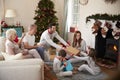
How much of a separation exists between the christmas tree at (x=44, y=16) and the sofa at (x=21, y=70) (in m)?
4.01

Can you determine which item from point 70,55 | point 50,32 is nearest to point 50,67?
point 70,55

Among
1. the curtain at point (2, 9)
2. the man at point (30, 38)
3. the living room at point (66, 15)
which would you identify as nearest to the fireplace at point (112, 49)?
the living room at point (66, 15)

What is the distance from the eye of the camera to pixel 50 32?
452 cm

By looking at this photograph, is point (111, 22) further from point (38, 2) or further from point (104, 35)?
point (38, 2)

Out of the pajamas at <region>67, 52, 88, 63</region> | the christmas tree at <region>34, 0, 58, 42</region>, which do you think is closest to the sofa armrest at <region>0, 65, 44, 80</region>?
the pajamas at <region>67, 52, 88, 63</region>

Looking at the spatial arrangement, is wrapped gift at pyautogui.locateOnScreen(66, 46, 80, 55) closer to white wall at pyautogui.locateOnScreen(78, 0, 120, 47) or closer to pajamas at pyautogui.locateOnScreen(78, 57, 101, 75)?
pajamas at pyautogui.locateOnScreen(78, 57, 101, 75)

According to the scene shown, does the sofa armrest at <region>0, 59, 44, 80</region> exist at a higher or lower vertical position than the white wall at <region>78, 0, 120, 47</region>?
lower

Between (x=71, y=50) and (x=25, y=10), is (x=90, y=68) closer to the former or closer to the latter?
(x=71, y=50)

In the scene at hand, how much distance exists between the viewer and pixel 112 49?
488 centimetres

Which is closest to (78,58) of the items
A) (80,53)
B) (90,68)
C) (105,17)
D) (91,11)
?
(80,53)

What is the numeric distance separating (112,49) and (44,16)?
2846mm

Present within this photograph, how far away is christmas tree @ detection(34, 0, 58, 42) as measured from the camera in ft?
21.9

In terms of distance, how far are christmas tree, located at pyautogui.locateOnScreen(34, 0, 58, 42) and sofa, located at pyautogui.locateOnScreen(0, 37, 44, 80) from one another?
158 inches

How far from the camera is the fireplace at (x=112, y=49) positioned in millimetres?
4703
